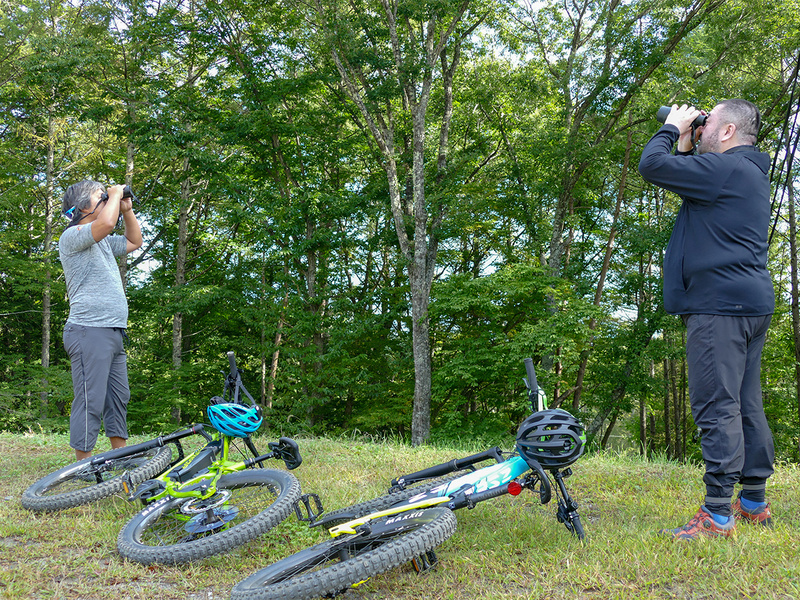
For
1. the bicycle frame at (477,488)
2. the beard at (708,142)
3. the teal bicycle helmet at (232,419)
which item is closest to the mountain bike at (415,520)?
the bicycle frame at (477,488)

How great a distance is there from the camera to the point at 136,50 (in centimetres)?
1443

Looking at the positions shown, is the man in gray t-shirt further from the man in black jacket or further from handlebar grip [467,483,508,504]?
the man in black jacket

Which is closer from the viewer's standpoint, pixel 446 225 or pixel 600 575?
pixel 600 575

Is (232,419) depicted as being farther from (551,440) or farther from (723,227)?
(723,227)

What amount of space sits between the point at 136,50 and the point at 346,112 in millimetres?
5588

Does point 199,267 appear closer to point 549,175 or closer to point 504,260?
point 504,260

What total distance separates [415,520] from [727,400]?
153cm

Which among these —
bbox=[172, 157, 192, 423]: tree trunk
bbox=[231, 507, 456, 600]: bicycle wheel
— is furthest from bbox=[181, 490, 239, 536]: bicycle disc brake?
bbox=[172, 157, 192, 423]: tree trunk

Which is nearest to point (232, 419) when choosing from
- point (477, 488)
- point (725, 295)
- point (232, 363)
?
point (232, 363)

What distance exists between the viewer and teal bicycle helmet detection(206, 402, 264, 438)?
10.3 ft

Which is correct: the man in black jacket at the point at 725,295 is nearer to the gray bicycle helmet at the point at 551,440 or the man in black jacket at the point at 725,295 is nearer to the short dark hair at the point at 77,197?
the gray bicycle helmet at the point at 551,440

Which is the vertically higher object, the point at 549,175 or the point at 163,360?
the point at 549,175

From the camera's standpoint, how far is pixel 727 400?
8.38 feet

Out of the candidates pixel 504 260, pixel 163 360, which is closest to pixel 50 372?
pixel 163 360
